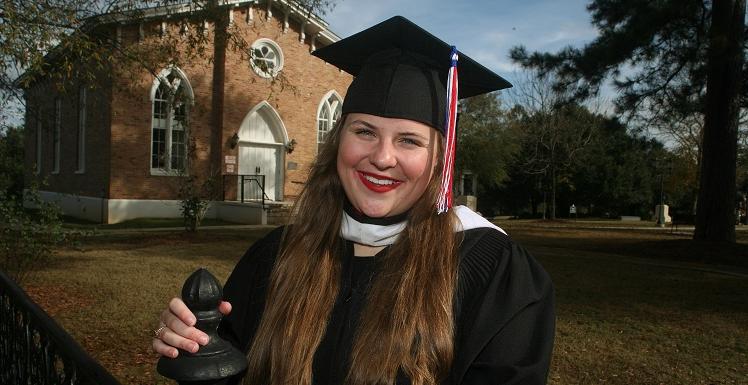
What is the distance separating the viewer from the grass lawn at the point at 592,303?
512 cm

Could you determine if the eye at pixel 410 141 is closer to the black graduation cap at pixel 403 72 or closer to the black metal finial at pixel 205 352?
the black graduation cap at pixel 403 72

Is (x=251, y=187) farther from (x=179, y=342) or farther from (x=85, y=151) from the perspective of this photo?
(x=179, y=342)

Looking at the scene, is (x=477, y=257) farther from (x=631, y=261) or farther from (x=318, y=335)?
(x=631, y=261)

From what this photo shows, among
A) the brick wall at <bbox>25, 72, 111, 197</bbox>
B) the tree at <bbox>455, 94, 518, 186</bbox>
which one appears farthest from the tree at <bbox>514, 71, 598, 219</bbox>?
the brick wall at <bbox>25, 72, 111, 197</bbox>

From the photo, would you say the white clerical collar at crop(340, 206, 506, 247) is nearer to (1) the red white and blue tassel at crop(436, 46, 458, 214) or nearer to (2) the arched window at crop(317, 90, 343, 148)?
(1) the red white and blue tassel at crop(436, 46, 458, 214)

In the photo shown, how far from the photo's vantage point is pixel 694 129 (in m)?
31.8

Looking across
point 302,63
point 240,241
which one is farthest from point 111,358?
point 302,63

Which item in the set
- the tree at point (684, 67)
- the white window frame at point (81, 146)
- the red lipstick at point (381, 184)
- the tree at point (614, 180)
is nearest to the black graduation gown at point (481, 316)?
the red lipstick at point (381, 184)

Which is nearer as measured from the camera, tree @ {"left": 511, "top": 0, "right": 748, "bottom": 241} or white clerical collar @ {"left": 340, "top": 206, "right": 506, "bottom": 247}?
white clerical collar @ {"left": 340, "top": 206, "right": 506, "bottom": 247}

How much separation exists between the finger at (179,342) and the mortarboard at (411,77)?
0.88m

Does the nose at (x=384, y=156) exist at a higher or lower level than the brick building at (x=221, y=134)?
lower

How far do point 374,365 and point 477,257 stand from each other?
1.44ft

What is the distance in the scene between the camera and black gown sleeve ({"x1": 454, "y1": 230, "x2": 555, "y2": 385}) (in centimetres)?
148

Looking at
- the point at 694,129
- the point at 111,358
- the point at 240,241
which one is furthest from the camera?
the point at 694,129
